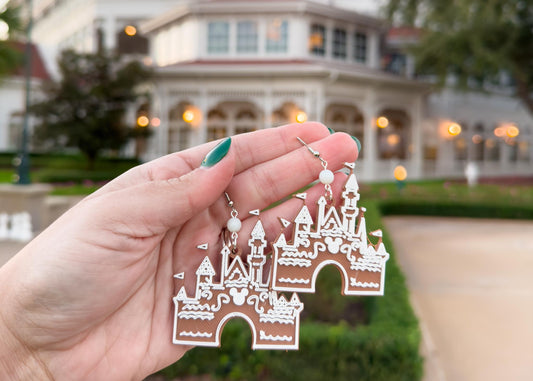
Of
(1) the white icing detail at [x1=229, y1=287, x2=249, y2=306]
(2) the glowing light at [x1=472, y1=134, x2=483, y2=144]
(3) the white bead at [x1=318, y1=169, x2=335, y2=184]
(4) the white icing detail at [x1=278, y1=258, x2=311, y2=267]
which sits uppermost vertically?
(2) the glowing light at [x1=472, y1=134, x2=483, y2=144]

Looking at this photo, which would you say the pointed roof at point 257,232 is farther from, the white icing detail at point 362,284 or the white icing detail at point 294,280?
the white icing detail at point 362,284

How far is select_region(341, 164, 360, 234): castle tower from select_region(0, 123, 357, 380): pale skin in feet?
0.46

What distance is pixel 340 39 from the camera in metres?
22.4

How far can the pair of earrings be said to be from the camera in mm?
1923

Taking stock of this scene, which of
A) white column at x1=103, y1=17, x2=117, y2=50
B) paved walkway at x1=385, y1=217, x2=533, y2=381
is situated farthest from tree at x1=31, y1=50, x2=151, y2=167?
paved walkway at x1=385, y1=217, x2=533, y2=381

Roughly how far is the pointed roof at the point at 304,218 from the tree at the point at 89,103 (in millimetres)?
17203

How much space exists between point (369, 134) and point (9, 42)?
15010mm

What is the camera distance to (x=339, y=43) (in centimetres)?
2239

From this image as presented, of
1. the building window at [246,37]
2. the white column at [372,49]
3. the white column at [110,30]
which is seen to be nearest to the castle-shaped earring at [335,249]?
the building window at [246,37]

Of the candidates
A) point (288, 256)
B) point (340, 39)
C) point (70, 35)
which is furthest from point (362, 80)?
point (70, 35)

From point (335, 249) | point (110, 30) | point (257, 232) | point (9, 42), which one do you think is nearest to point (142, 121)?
point (9, 42)

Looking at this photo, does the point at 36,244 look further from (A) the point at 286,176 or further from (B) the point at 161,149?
(B) the point at 161,149

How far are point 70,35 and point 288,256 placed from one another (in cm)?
3668

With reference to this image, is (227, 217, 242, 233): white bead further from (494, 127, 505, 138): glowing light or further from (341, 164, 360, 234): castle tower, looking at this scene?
(494, 127, 505, 138): glowing light
